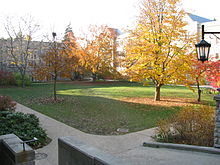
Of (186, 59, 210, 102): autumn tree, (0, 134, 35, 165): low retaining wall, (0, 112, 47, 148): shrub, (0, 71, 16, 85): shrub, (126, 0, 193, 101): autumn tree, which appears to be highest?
(126, 0, 193, 101): autumn tree

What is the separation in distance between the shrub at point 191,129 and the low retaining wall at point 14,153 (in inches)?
172

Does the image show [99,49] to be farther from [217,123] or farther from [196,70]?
[217,123]

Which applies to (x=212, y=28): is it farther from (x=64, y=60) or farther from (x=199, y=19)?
(x=64, y=60)

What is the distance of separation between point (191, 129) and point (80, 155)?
4454 mm

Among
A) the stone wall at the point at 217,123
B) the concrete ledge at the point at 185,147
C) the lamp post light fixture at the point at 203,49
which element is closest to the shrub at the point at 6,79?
the concrete ledge at the point at 185,147

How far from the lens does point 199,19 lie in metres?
45.8

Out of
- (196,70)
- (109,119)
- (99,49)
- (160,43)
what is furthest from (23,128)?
(99,49)

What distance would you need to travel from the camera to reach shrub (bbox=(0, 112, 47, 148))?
6.14 m

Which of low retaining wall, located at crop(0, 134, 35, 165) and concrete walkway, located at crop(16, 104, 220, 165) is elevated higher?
low retaining wall, located at crop(0, 134, 35, 165)

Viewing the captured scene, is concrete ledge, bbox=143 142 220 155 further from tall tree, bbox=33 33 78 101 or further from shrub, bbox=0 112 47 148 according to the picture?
tall tree, bbox=33 33 78 101

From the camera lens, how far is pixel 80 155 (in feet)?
10.4

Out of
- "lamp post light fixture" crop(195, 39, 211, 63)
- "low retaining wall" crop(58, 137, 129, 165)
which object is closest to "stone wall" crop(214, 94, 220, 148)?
"lamp post light fixture" crop(195, 39, 211, 63)

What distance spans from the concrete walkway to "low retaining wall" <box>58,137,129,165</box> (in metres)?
1.43

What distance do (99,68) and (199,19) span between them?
26.1 meters
